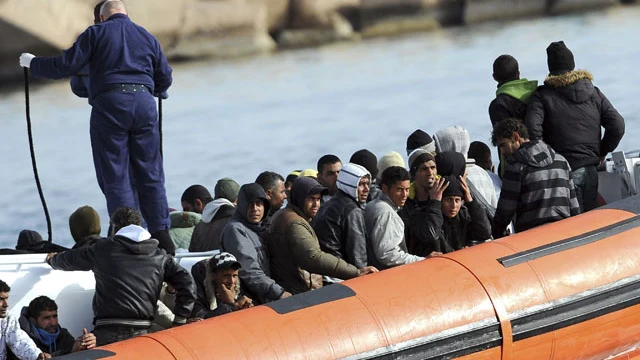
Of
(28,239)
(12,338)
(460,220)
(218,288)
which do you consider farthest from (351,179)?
(28,239)

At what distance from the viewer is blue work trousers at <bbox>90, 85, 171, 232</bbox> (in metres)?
5.98

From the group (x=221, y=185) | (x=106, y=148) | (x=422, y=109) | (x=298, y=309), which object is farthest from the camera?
(x=422, y=109)

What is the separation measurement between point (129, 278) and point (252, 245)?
583 mm

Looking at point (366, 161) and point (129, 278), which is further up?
point (366, 161)

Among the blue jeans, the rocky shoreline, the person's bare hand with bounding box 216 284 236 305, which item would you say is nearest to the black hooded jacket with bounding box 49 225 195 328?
the person's bare hand with bounding box 216 284 236 305

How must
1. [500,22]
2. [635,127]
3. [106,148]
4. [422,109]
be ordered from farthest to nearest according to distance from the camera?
[500,22] → [422,109] → [635,127] → [106,148]

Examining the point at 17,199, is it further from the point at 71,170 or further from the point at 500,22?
the point at 500,22

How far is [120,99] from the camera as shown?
5.96m

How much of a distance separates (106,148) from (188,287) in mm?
1161

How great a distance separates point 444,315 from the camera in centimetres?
503

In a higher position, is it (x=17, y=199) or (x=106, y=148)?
(x=106, y=148)

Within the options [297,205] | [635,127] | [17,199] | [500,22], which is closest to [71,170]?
[17,199]

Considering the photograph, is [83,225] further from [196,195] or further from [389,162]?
[389,162]

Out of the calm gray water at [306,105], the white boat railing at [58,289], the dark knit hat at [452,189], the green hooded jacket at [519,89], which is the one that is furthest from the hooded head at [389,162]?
the calm gray water at [306,105]
